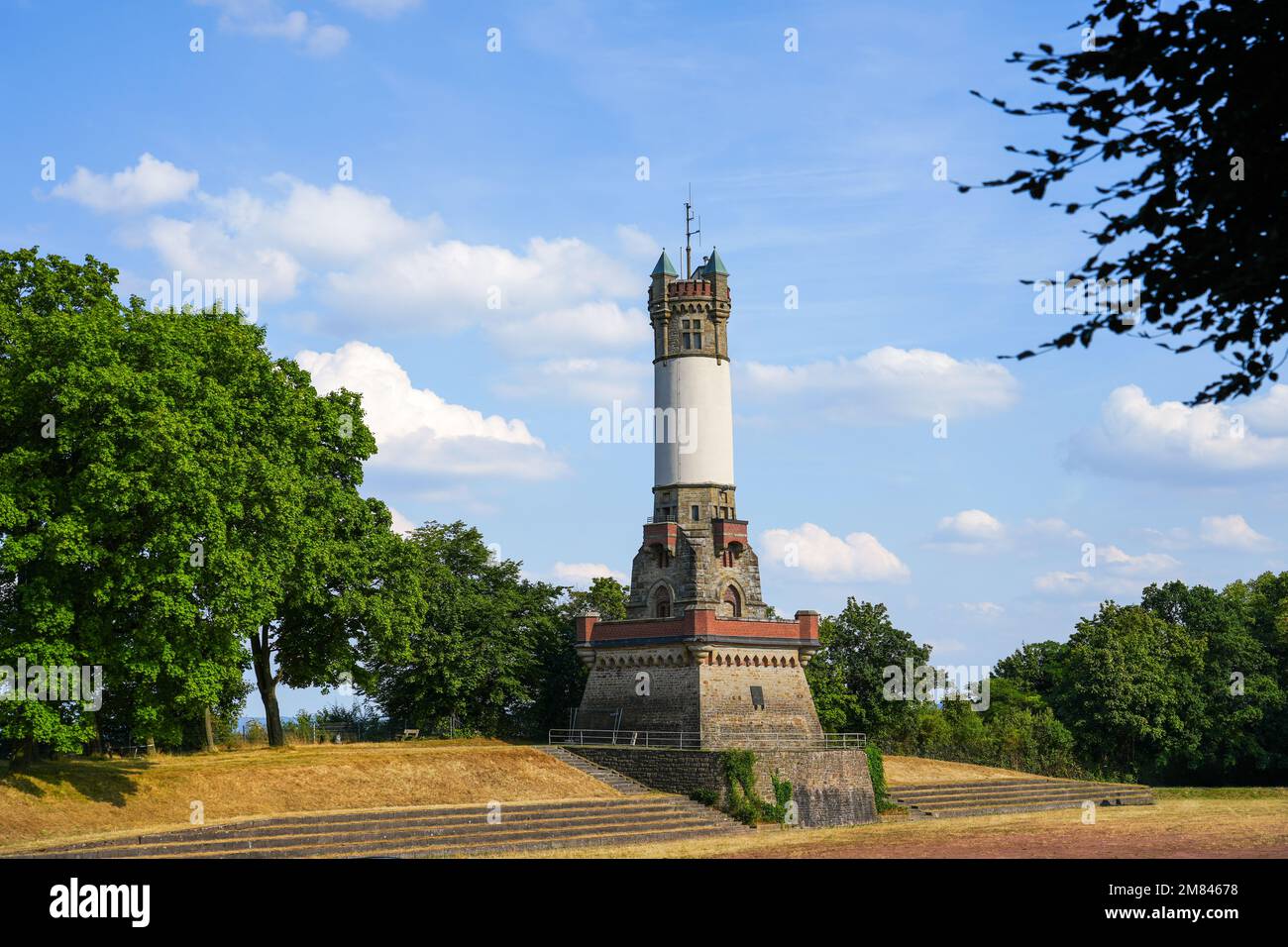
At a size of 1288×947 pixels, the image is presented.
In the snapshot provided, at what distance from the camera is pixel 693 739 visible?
50812mm

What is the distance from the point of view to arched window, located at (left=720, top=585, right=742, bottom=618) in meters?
54.7

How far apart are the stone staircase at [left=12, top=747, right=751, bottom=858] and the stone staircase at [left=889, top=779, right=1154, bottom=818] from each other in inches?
443

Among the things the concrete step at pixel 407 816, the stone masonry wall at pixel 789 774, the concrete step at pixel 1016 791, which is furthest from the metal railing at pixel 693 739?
the concrete step at pixel 407 816

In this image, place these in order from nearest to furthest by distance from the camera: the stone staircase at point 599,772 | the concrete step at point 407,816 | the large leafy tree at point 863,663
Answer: the concrete step at point 407,816
the stone staircase at point 599,772
the large leafy tree at point 863,663

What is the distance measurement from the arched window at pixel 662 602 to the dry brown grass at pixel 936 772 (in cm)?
1230

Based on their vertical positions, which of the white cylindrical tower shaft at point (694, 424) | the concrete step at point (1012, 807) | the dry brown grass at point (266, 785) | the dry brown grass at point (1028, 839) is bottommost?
the concrete step at point (1012, 807)

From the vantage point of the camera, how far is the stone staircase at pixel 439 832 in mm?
31859

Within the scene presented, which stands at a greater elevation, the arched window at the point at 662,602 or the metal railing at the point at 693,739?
the arched window at the point at 662,602

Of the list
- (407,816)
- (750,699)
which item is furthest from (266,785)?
(750,699)

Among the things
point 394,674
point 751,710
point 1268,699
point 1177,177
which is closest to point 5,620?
point 394,674

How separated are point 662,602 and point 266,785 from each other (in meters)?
19.7

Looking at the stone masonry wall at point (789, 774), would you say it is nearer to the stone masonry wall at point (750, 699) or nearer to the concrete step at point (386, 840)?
the stone masonry wall at point (750, 699)
